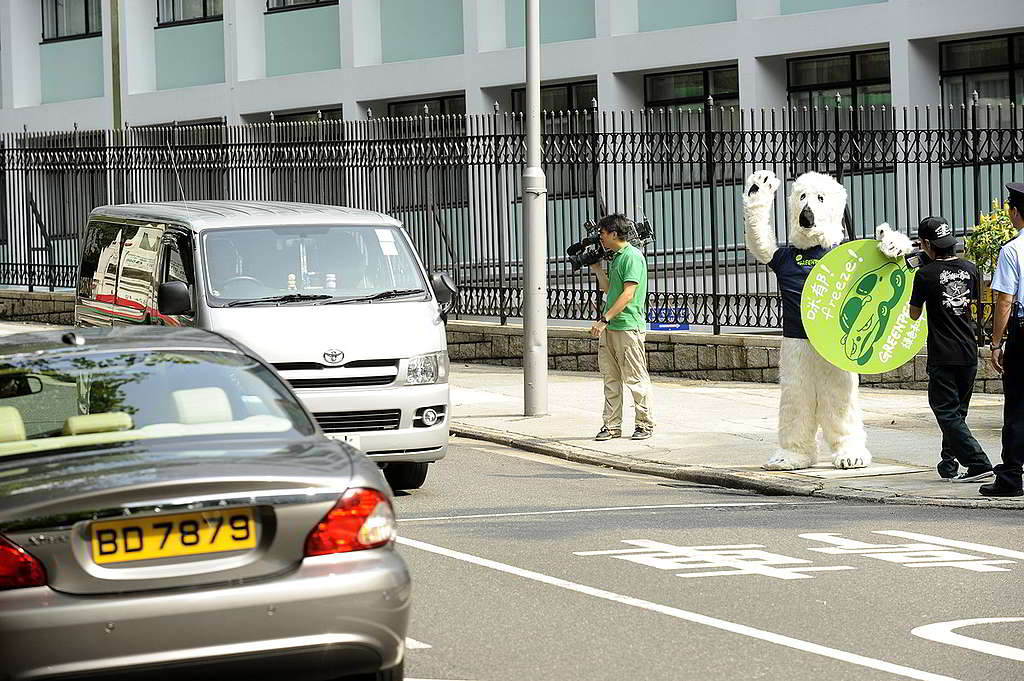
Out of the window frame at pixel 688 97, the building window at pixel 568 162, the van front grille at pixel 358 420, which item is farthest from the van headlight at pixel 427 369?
the window frame at pixel 688 97

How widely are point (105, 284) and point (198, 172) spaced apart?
35.7 ft

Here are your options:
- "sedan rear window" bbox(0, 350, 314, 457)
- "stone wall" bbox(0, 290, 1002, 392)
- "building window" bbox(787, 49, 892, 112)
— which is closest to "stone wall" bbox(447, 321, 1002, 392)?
"stone wall" bbox(0, 290, 1002, 392)

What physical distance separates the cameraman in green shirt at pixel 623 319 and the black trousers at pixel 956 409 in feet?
9.38

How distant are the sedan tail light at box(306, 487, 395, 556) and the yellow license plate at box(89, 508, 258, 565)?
0.70 feet

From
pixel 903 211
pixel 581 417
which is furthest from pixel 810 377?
pixel 903 211

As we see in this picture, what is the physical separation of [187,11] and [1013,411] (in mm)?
25886

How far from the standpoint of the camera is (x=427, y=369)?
35.9 feet

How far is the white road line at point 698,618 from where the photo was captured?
246 inches

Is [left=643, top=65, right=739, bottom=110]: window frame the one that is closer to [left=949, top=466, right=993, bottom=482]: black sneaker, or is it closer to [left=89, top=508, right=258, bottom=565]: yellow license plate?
[left=949, top=466, right=993, bottom=482]: black sneaker

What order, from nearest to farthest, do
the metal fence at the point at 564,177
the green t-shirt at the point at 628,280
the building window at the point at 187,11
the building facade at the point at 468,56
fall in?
the green t-shirt at the point at 628,280, the metal fence at the point at 564,177, the building facade at the point at 468,56, the building window at the point at 187,11

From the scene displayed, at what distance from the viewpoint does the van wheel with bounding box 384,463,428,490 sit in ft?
37.1

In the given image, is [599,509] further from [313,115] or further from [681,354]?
[313,115]

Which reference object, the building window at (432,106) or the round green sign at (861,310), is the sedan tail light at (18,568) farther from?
the building window at (432,106)

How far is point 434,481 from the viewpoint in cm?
1190
